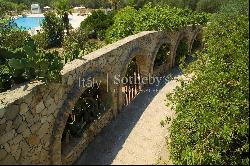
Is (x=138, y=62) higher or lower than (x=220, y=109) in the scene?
lower

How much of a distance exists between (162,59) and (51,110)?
11.6 metres

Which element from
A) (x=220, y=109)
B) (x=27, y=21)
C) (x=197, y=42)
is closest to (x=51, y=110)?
(x=220, y=109)

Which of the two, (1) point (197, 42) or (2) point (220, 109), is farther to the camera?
(1) point (197, 42)

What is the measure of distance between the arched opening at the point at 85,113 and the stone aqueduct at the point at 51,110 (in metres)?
0.17

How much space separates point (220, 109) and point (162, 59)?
37.3 ft

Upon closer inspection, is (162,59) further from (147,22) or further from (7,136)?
(7,136)

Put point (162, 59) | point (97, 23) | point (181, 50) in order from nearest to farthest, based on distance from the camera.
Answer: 1. point (162, 59)
2. point (181, 50)
3. point (97, 23)

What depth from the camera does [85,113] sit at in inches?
435

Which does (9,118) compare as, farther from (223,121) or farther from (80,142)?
(223,121)

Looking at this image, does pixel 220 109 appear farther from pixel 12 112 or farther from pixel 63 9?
pixel 63 9

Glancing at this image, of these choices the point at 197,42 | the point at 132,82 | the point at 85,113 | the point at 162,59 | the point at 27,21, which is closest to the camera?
the point at 85,113

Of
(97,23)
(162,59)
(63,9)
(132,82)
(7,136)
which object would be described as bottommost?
(132,82)

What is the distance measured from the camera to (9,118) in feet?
23.1

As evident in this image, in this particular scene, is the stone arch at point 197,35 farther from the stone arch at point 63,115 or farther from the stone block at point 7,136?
the stone block at point 7,136
